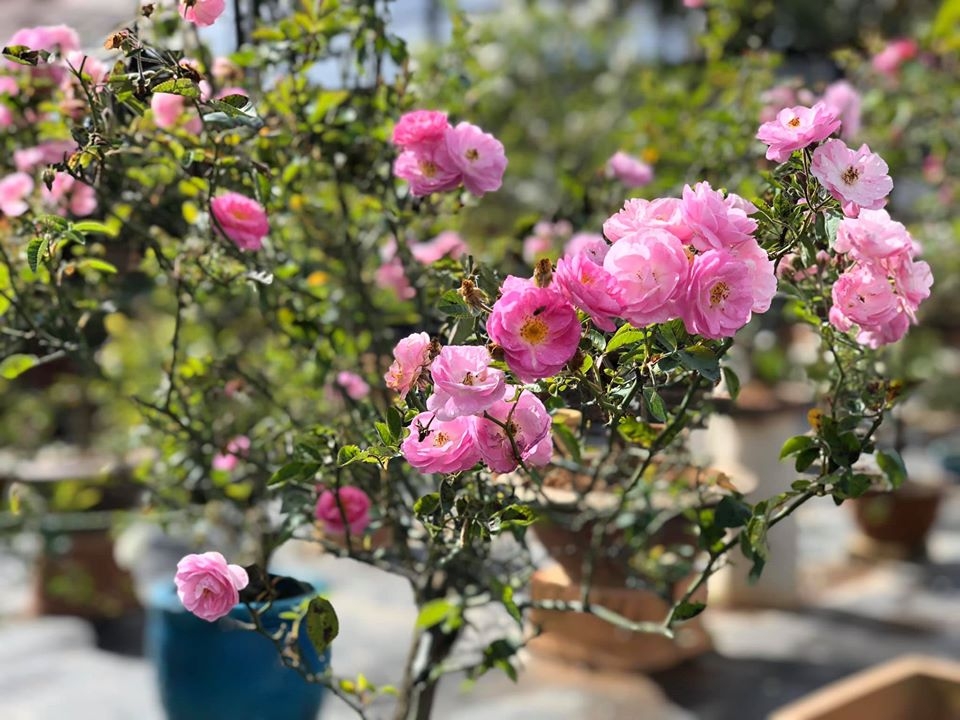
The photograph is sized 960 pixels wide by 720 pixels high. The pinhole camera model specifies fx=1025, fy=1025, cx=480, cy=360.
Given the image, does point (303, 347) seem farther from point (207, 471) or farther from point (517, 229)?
point (517, 229)

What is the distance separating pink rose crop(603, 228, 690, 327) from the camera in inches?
36.3

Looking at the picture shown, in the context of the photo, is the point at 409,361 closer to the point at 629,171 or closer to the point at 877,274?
the point at 877,274

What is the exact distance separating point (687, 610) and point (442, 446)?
0.50 meters

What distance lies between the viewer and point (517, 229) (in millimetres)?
1989

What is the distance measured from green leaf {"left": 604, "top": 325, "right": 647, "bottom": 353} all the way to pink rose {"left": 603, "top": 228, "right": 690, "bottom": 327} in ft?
0.17

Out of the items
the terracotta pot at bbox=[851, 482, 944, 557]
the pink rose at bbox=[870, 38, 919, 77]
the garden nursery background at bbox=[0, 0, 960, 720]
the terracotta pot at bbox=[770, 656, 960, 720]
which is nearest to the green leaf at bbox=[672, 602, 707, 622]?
the garden nursery background at bbox=[0, 0, 960, 720]

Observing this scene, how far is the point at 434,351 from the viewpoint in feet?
3.37

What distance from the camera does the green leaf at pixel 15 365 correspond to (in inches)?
59.2

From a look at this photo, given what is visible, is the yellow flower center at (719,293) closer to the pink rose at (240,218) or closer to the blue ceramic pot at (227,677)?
the pink rose at (240,218)

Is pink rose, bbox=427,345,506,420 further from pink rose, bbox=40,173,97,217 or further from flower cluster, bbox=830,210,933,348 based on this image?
pink rose, bbox=40,173,97,217

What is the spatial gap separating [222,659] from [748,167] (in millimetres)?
1437

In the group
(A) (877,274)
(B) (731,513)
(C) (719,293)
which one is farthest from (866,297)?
(B) (731,513)

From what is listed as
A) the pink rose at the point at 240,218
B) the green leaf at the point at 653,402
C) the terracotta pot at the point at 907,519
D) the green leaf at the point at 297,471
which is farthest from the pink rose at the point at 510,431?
the terracotta pot at the point at 907,519

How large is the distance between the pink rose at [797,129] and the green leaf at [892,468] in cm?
47
